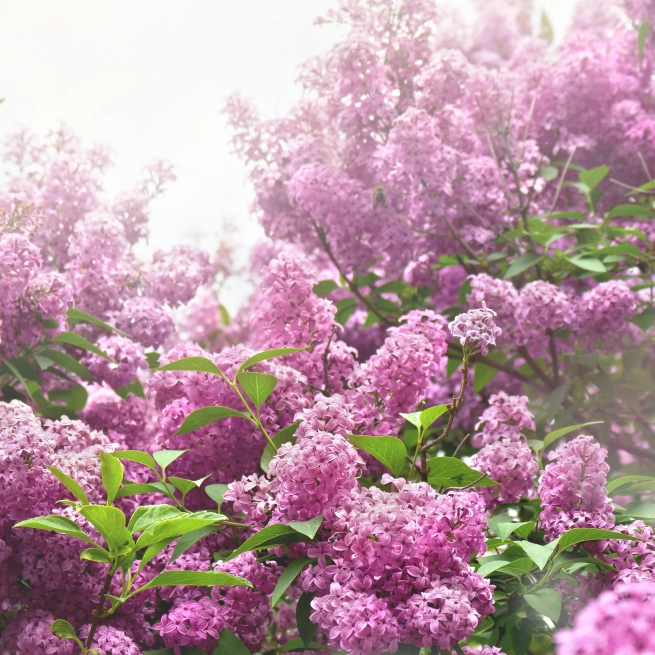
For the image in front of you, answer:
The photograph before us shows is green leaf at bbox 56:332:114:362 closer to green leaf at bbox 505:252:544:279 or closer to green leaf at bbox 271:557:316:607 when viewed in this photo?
green leaf at bbox 271:557:316:607

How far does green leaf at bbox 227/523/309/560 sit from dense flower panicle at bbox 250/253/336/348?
484 millimetres

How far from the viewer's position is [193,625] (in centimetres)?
119

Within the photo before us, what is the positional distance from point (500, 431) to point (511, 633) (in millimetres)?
364

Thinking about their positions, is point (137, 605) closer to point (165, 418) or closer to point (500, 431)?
point (165, 418)

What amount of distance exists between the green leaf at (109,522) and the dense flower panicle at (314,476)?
8.9 inches

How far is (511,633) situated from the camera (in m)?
1.25

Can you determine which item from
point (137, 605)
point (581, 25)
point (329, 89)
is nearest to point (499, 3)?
point (581, 25)

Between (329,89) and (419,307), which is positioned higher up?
(329,89)

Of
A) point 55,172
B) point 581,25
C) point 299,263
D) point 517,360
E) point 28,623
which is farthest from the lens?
point 581,25

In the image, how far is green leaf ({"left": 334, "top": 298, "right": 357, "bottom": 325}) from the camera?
2307mm

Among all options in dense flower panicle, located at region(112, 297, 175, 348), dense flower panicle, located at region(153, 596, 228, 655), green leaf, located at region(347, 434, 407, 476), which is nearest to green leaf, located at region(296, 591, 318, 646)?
dense flower panicle, located at region(153, 596, 228, 655)

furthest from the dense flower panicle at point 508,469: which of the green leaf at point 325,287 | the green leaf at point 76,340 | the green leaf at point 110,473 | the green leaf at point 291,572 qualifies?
the green leaf at point 325,287

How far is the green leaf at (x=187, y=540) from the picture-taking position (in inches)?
48.2

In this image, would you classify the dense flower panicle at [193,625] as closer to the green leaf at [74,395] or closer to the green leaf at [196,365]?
the green leaf at [196,365]
